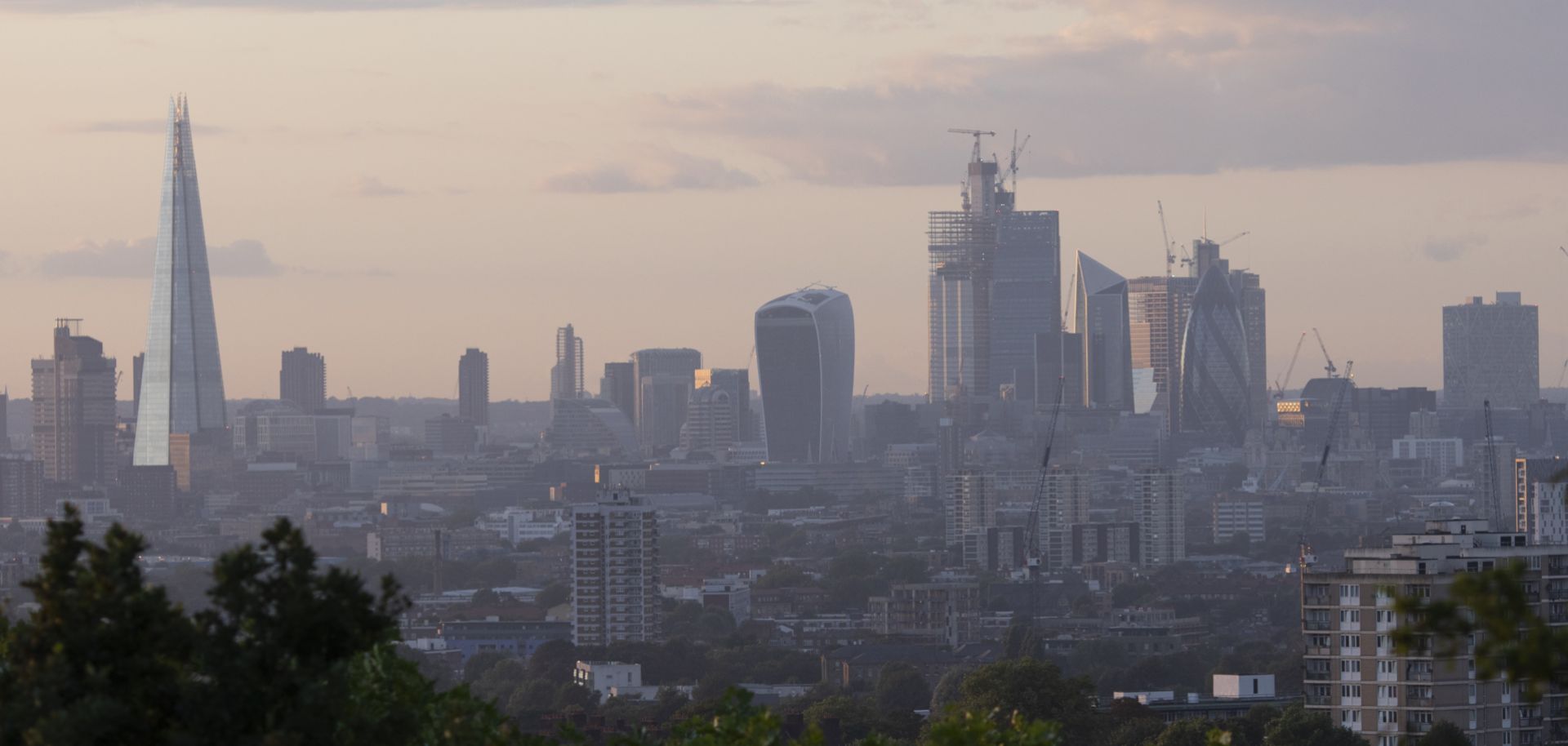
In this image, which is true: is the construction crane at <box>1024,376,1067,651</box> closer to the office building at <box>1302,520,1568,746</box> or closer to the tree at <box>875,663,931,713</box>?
the tree at <box>875,663,931,713</box>

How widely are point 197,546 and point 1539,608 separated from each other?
491 ft

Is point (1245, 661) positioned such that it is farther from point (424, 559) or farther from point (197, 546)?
point (197, 546)

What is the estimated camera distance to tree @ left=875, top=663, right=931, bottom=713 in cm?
8544

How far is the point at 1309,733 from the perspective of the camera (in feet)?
149

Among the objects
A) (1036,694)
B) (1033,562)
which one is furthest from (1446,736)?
(1033,562)

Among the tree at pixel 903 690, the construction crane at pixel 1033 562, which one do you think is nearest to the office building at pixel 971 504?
the construction crane at pixel 1033 562

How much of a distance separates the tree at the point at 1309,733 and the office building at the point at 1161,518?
13439 centimetres

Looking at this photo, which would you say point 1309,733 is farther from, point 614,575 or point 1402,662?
point 614,575

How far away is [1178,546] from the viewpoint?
183 metres

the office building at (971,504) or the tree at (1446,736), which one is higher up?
the office building at (971,504)

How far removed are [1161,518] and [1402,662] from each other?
464ft

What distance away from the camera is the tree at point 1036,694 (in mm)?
54250

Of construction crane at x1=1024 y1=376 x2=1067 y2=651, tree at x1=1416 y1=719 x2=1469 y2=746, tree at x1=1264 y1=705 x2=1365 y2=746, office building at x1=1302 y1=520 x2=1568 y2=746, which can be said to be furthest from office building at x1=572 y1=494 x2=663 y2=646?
tree at x1=1416 y1=719 x2=1469 y2=746

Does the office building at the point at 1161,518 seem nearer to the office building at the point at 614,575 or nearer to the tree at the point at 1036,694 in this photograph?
the office building at the point at 614,575
